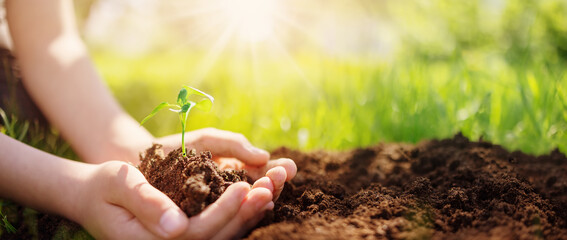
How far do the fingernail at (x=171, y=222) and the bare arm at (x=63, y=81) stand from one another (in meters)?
0.92

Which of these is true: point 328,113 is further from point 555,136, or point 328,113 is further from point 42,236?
point 42,236

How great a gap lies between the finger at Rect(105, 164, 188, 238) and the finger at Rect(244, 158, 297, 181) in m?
0.41

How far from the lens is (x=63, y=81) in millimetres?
2133

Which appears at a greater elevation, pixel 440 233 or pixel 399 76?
pixel 399 76

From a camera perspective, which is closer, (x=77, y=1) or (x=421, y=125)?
(x=421, y=125)

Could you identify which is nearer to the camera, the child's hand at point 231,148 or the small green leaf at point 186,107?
the small green leaf at point 186,107

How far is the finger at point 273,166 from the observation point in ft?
4.72

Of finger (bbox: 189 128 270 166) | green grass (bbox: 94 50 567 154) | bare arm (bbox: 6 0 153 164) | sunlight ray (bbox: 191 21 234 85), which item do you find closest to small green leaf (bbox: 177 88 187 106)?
finger (bbox: 189 128 270 166)

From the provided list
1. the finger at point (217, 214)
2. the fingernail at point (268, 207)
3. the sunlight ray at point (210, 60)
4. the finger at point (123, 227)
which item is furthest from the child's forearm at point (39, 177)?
the sunlight ray at point (210, 60)

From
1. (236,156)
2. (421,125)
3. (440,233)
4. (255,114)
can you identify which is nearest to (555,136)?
(421,125)

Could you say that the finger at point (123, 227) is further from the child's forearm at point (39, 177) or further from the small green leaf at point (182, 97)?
the small green leaf at point (182, 97)

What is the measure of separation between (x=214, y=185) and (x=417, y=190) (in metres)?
0.67

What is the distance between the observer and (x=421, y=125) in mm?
2344

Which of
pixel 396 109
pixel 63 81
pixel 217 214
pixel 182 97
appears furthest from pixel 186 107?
pixel 396 109
